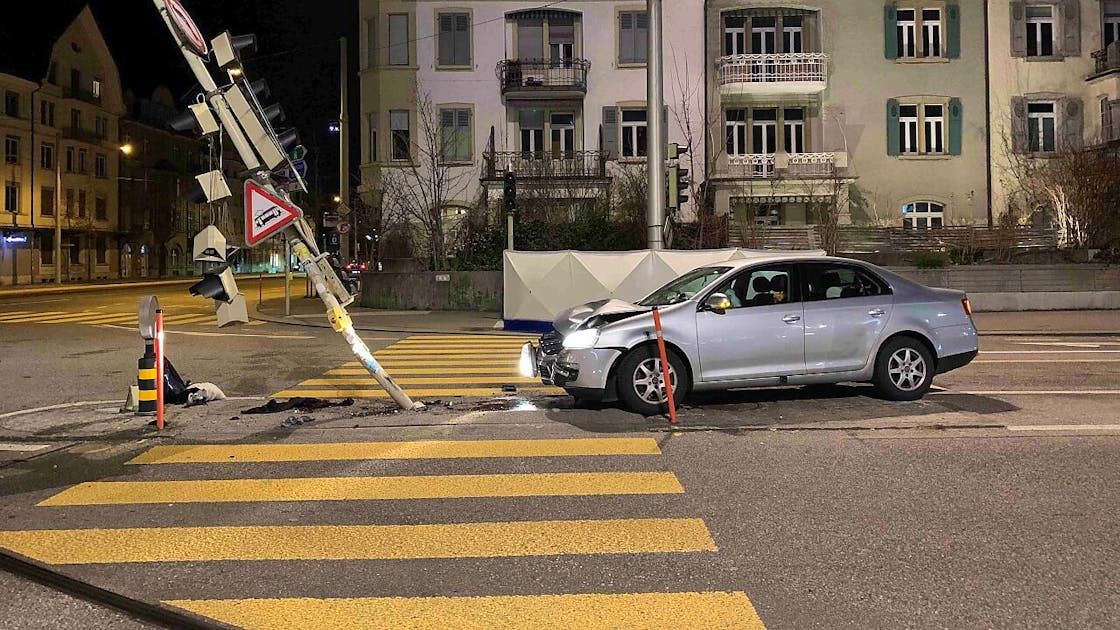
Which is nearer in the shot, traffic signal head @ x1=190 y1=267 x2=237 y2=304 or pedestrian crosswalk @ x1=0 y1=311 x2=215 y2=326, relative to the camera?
traffic signal head @ x1=190 y1=267 x2=237 y2=304

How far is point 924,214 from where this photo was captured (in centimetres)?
3394

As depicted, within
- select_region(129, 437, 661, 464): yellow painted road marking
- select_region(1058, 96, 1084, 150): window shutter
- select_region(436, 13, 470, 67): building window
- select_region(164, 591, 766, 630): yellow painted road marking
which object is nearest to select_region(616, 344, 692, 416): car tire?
select_region(129, 437, 661, 464): yellow painted road marking

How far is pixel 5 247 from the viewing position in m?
54.2

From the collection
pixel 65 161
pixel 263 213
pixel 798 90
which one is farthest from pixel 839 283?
pixel 65 161

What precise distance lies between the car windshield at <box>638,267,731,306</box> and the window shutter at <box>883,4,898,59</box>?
27299 millimetres

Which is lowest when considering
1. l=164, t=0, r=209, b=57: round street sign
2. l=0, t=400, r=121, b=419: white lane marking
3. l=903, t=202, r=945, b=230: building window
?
l=0, t=400, r=121, b=419: white lane marking

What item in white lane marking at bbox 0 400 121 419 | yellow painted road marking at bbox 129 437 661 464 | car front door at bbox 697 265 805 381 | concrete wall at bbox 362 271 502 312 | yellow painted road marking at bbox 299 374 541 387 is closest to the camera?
yellow painted road marking at bbox 129 437 661 464

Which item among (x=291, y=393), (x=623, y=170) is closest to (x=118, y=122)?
(x=623, y=170)

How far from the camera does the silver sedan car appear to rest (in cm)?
919

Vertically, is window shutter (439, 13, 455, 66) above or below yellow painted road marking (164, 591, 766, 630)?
above

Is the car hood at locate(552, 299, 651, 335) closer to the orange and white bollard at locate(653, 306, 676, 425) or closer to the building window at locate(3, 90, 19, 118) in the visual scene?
the orange and white bollard at locate(653, 306, 676, 425)

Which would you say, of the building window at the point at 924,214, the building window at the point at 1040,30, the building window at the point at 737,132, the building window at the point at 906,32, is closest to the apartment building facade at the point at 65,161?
the building window at the point at 737,132

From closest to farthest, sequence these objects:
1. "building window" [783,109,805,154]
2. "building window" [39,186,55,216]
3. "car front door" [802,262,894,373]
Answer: "car front door" [802,262,894,373]
"building window" [783,109,805,154]
"building window" [39,186,55,216]

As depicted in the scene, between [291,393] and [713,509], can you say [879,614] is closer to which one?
[713,509]
